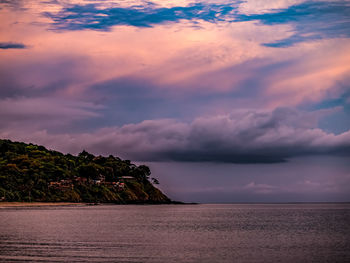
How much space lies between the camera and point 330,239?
57781 mm

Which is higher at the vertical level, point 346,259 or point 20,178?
point 20,178

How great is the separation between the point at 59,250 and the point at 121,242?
10.3m

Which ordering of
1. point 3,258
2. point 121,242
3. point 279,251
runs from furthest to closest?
point 121,242
point 279,251
point 3,258

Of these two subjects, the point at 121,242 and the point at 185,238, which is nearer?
the point at 121,242

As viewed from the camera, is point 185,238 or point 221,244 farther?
point 185,238

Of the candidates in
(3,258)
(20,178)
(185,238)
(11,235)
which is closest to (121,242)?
(185,238)

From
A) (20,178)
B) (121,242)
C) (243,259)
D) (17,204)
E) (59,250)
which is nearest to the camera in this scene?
(243,259)

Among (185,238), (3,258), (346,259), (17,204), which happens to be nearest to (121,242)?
(185,238)

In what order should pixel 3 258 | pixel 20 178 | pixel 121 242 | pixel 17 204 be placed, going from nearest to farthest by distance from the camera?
pixel 3 258 → pixel 121 242 → pixel 17 204 → pixel 20 178

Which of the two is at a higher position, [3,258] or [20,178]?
[20,178]

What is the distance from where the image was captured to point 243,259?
38906mm

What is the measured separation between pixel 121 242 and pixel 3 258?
17.4 meters

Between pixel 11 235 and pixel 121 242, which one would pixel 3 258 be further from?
pixel 11 235

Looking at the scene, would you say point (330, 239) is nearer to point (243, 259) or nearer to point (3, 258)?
point (243, 259)
